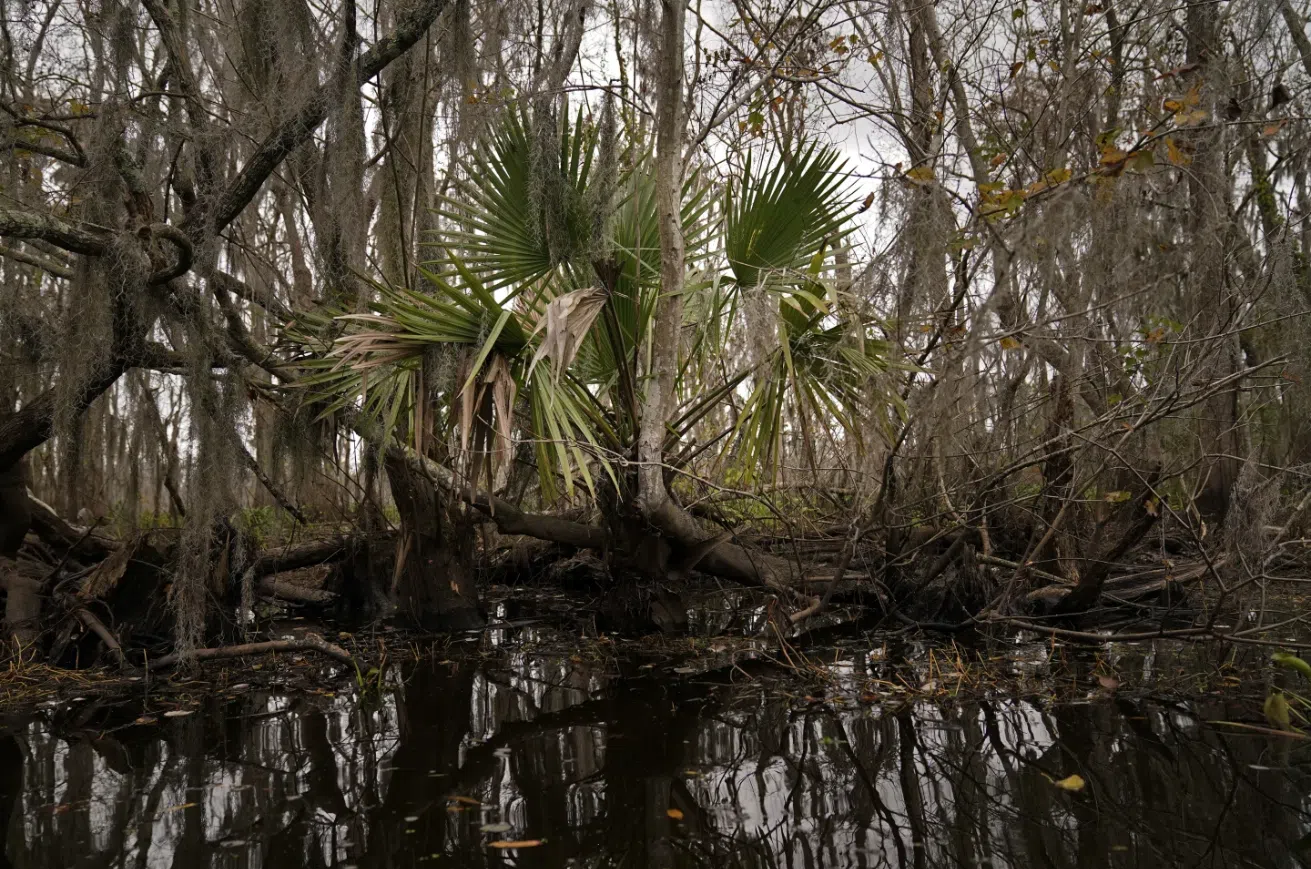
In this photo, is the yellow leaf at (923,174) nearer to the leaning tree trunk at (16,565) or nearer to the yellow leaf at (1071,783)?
the yellow leaf at (1071,783)

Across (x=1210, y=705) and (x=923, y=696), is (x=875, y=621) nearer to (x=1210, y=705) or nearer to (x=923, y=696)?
(x=923, y=696)

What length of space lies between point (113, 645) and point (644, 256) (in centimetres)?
315

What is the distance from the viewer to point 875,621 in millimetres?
4941

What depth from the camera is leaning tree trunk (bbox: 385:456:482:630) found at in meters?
4.81

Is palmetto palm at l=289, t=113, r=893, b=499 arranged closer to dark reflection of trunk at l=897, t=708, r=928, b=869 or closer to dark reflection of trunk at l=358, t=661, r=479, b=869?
dark reflection of trunk at l=358, t=661, r=479, b=869

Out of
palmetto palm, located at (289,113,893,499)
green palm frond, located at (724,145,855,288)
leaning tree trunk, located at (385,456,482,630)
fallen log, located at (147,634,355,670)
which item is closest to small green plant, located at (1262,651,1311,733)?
palmetto palm, located at (289,113,893,499)

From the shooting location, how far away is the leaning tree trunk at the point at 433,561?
189 inches

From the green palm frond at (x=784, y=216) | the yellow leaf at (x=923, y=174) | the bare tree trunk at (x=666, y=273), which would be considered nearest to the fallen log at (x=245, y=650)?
the bare tree trunk at (x=666, y=273)

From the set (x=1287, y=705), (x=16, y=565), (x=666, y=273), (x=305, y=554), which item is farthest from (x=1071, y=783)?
(x=16, y=565)

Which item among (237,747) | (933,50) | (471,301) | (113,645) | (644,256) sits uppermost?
(933,50)

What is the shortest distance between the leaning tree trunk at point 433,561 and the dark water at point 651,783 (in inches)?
59.2

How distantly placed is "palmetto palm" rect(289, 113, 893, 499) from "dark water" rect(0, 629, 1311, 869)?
3.82 feet

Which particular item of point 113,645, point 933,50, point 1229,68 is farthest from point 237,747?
point 933,50

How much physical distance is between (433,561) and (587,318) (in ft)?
6.11
